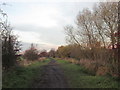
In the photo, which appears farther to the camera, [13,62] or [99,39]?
[99,39]

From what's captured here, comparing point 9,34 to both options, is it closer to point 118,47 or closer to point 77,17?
point 118,47

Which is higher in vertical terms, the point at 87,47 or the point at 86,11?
the point at 86,11

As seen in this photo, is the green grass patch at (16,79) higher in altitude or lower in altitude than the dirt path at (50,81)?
higher

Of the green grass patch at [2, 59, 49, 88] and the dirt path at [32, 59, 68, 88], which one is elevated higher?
the green grass patch at [2, 59, 49, 88]

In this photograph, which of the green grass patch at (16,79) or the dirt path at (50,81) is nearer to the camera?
the green grass patch at (16,79)

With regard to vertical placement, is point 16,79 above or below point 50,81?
above

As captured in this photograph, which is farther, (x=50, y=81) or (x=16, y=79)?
(x=50, y=81)

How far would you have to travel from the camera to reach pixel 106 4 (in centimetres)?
2389

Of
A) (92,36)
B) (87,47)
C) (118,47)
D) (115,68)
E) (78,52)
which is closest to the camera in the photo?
(118,47)

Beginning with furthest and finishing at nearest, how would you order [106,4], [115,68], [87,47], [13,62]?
[87,47], [106,4], [13,62], [115,68]

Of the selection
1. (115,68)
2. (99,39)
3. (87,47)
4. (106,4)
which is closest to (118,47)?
(115,68)

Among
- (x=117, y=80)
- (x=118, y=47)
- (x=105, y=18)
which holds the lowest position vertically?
(x=117, y=80)

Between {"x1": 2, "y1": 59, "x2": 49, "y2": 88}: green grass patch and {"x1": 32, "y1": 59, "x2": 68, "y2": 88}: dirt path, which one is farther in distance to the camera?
{"x1": 32, "y1": 59, "x2": 68, "y2": 88}: dirt path

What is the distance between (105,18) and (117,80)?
15169 millimetres
